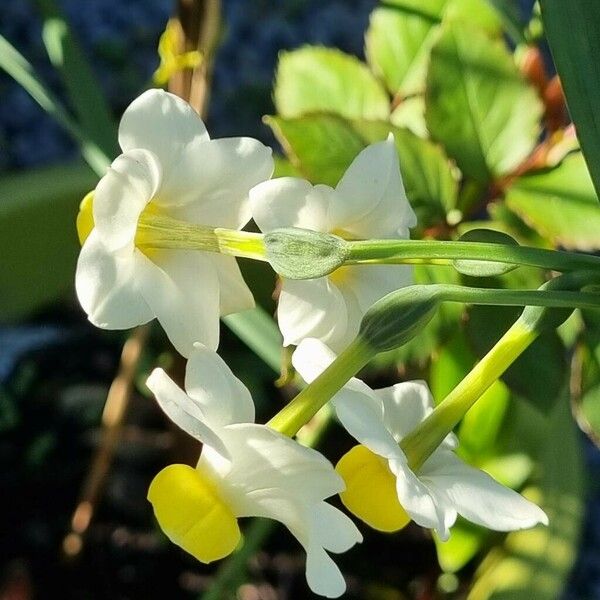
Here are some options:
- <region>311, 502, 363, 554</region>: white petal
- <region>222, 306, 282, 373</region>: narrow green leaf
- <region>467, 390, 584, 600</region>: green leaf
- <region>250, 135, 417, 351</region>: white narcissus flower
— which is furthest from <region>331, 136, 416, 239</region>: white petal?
<region>467, 390, 584, 600</region>: green leaf

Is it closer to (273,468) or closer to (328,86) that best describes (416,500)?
(273,468)

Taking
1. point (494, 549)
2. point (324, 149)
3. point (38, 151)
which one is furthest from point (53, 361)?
point (324, 149)

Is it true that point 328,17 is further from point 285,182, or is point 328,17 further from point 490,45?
point 285,182

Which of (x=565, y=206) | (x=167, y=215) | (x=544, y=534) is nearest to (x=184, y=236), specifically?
(x=167, y=215)

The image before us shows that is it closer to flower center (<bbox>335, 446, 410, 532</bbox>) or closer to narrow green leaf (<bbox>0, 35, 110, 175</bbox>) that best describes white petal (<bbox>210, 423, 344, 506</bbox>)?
flower center (<bbox>335, 446, 410, 532</bbox>)

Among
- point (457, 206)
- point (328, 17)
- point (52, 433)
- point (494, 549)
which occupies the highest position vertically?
point (457, 206)
